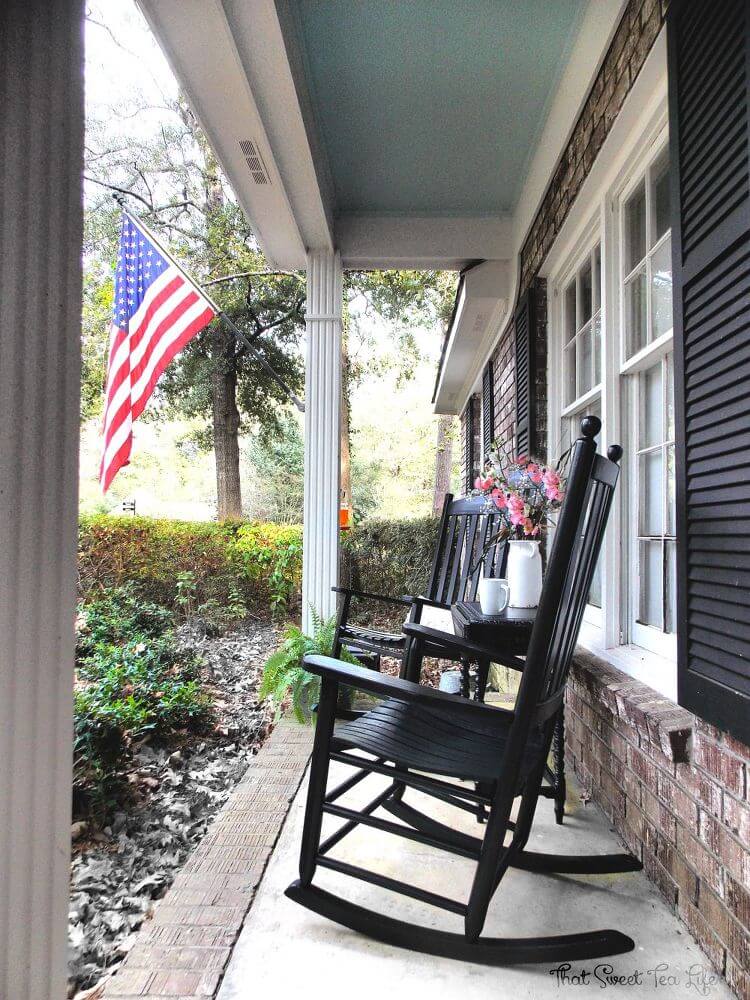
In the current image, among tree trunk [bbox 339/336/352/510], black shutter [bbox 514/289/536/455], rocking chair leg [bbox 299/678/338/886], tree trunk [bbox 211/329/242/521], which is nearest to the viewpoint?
rocking chair leg [bbox 299/678/338/886]

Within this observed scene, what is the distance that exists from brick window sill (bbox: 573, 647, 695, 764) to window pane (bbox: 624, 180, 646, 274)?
1.30 metres

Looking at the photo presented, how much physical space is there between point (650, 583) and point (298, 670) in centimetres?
169

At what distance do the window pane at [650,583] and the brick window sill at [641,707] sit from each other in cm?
19

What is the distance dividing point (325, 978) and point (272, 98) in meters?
2.63

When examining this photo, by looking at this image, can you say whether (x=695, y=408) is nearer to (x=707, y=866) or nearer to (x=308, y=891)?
(x=707, y=866)

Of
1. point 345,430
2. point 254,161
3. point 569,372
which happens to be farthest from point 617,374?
point 345,430

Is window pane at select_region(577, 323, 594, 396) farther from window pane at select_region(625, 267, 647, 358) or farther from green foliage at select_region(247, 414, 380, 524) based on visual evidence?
green foliage at select_region(247, 414, 380, 524)

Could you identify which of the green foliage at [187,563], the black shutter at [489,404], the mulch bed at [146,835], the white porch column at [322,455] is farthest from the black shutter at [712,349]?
the green foliage at [187,563]

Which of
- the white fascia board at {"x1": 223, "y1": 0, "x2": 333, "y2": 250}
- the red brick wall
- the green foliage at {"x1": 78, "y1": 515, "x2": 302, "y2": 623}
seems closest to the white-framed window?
the red brick wall

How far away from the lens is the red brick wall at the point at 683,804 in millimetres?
1141

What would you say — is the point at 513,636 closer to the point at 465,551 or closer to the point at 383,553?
the point at 465,551

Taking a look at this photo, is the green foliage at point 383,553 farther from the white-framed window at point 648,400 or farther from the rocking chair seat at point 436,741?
the rocking chair seat at point 436,741

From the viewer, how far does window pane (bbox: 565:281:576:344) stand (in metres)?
2.85

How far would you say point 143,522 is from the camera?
670 centimetres
